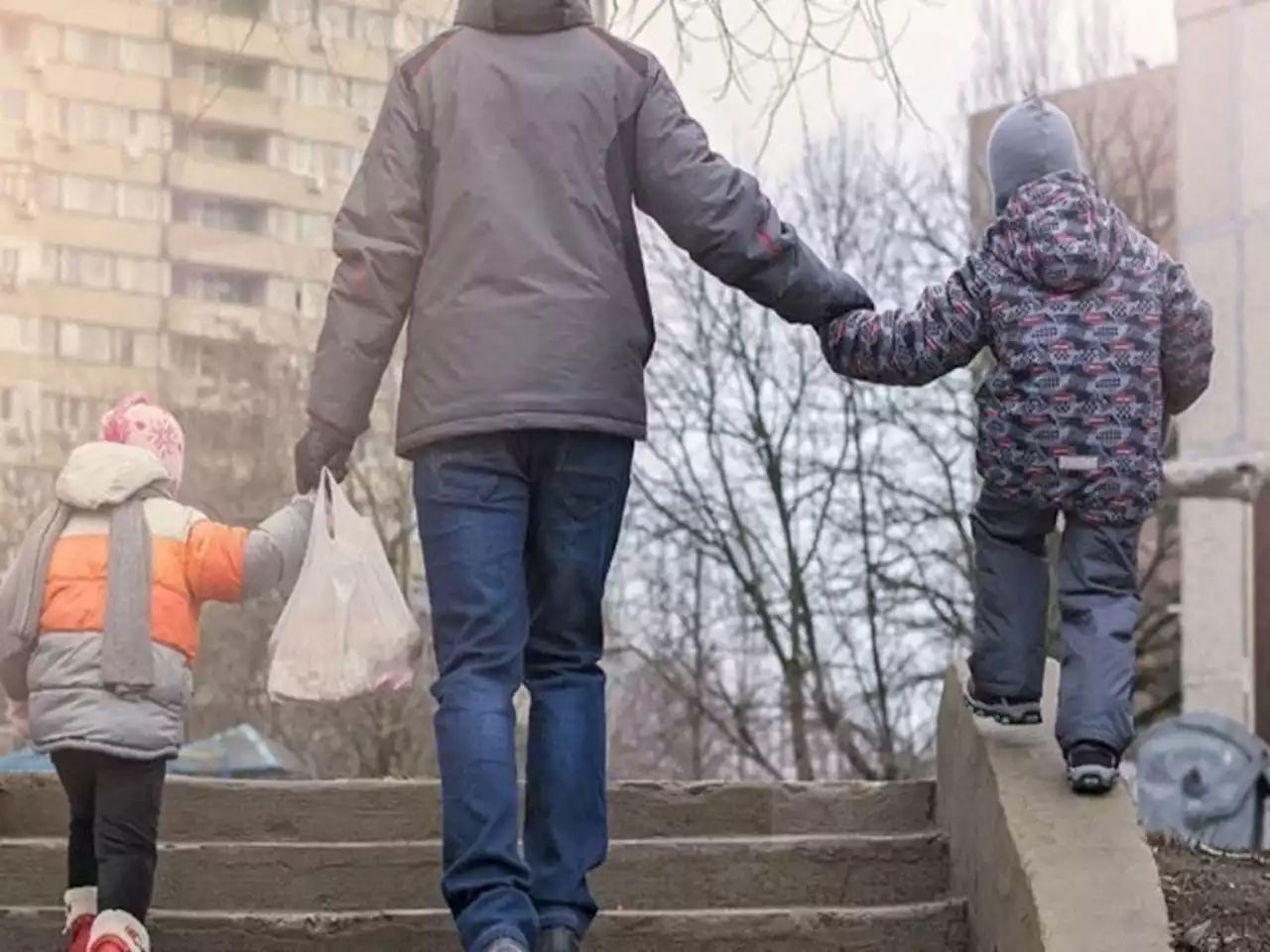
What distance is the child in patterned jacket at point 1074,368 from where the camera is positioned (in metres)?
4.29

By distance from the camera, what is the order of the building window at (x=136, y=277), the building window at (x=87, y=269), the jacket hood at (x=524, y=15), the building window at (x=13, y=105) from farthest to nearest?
the building window at (x=13, y=105) < the building window at (x=87, y=269) < the building window at (x=136, y=277) < the jacket hood at (x=524, y=15)

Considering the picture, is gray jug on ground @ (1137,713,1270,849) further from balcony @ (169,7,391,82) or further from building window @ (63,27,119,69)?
building window @ (63,27,119,69)

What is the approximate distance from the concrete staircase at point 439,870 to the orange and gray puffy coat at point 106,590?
55 centimetres

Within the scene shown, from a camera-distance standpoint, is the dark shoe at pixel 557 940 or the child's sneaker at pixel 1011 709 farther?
the child's sneaker at pixel 1011 709

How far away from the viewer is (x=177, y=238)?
4775 centimetres

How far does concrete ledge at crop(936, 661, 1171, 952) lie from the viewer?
379 cm

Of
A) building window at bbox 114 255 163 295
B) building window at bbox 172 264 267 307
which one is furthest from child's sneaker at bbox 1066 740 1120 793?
building window at bbox 114 255 163 295

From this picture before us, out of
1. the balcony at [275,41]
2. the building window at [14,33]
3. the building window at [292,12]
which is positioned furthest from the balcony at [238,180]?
the building window at [292,12]

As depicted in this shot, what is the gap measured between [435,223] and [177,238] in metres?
45.5

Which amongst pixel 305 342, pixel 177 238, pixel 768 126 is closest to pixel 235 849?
pixel 768 126

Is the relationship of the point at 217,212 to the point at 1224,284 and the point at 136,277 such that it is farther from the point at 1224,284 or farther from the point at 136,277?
the point at 1224,284

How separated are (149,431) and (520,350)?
1.56m

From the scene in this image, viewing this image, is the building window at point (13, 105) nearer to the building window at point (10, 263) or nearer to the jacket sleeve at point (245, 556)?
the building window at point (10, 263)

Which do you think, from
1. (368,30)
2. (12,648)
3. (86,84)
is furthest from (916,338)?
(86,84)
